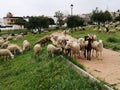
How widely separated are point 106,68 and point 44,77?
3105 mm

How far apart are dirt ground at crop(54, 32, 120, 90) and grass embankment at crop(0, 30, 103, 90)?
107 cm

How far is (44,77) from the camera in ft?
52.7

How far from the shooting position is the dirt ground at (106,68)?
14.2 m

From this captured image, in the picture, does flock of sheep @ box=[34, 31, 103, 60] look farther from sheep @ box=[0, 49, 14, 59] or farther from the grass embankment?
sheep @ box=[0, 49, 14, 59]

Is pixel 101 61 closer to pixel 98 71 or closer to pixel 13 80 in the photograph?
pixel 98 71

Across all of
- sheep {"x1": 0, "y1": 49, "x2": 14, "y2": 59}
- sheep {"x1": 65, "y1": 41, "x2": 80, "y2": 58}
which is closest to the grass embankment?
sheep {"x1": 65, "y1": 41, "x2": 80, "y2": 58}

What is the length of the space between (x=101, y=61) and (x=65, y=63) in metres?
3.52

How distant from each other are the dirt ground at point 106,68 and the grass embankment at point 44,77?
3.51 ft

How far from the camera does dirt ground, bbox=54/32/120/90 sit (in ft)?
46.6

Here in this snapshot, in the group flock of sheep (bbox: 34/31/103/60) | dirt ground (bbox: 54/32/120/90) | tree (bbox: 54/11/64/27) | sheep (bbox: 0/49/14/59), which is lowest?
tree (bbox: 54/11/64/27)

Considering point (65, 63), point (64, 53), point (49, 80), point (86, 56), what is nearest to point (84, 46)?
point (86, 56)

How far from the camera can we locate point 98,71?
53.0 ft

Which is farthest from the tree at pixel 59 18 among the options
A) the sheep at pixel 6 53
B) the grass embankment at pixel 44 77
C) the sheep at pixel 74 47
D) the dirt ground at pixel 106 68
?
the sheep at pixel 74 47

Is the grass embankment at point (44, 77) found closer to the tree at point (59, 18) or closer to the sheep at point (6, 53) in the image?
the sheep at point (6, 53)
